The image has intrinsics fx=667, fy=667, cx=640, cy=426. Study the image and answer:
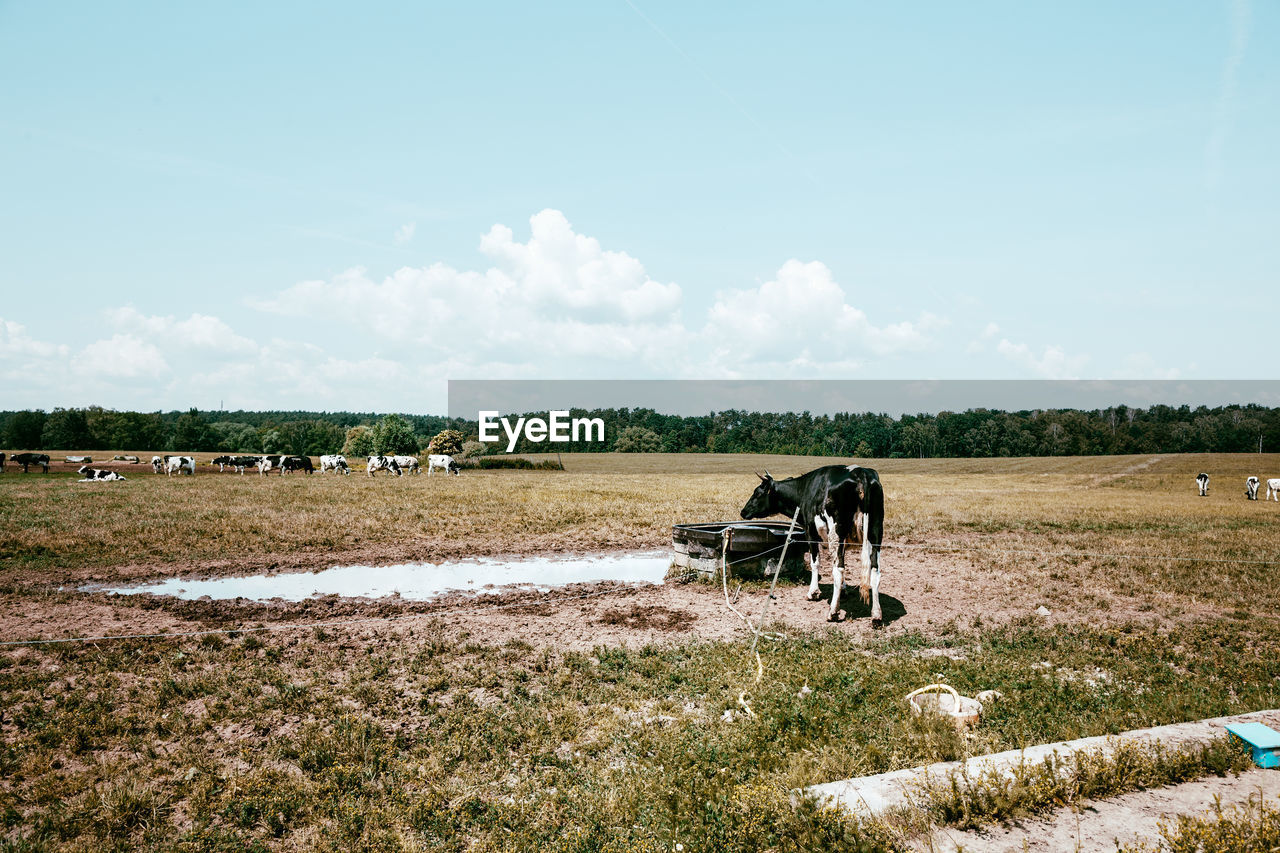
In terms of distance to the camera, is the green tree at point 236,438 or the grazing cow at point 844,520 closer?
the grazing cow at point 844,520

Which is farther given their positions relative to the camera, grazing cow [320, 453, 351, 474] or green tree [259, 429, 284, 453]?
green tree [259, 429, 284, 453]

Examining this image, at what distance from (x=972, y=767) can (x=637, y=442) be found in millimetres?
99807

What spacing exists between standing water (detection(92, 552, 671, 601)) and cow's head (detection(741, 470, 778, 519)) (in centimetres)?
238

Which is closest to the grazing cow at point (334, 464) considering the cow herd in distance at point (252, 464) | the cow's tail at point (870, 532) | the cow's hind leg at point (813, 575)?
the cow herd in distance at point (252, 464)

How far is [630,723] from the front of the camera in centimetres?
647

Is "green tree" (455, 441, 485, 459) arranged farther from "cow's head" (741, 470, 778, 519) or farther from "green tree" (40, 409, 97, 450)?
"green tree" (40, 409, 97, 450)

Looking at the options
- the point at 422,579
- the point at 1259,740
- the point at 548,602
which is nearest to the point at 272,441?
the point at 422,579

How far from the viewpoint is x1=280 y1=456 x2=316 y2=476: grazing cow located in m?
49.6

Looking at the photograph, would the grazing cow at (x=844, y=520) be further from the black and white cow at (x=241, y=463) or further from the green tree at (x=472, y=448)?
the green tree at (x=472, y=448)

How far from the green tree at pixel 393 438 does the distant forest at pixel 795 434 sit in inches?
6.3

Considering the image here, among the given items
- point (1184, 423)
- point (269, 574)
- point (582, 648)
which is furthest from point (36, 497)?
point (1184, 423)

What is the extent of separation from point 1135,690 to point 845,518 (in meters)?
4.73

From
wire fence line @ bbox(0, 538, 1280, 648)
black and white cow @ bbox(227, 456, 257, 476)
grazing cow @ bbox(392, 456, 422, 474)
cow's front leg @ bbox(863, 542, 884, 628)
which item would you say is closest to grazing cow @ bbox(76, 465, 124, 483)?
black and white cow @ bbox(227, 456, 257, 476)

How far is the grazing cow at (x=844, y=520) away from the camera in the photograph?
10391mm
